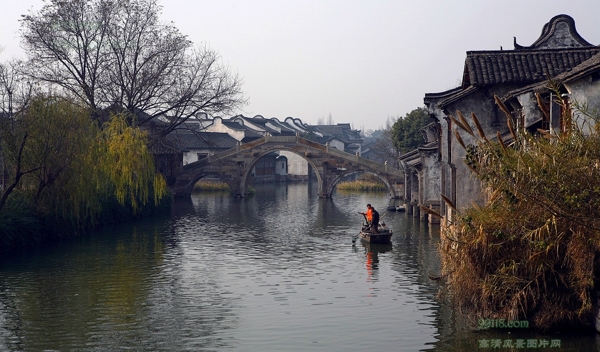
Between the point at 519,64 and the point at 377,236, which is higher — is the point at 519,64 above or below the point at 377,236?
above

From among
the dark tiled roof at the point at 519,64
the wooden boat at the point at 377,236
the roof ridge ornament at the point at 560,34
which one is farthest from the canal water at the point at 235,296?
the roof ridge ornament at the point at 560,34

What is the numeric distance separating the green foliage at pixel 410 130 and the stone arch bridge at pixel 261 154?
3205mm

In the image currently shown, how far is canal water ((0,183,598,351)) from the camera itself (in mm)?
12156

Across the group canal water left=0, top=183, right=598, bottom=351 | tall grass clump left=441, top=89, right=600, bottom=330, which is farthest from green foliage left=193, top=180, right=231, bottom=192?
tall grass clump left=441, top=89, right=600, bottom=330

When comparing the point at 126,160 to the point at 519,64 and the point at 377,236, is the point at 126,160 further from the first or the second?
the point at 519,64

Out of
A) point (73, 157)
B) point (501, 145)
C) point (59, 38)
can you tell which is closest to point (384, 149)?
point (59, 38)

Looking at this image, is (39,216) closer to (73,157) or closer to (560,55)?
(73,157)

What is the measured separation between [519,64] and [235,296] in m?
9.59

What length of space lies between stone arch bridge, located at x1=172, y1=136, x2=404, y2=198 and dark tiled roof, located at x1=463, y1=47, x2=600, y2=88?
24421 millimetres

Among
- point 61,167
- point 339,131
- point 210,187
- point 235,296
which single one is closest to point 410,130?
point 210,187

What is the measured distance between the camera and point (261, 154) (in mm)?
45812

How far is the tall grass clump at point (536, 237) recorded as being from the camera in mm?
10914

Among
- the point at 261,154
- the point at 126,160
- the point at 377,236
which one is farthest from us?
the point at 261,154

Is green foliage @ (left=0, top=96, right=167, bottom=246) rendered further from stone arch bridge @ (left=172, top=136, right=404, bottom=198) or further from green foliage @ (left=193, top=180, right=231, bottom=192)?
green foliage @ (left=193, top=180, right=231, bottom=192)
